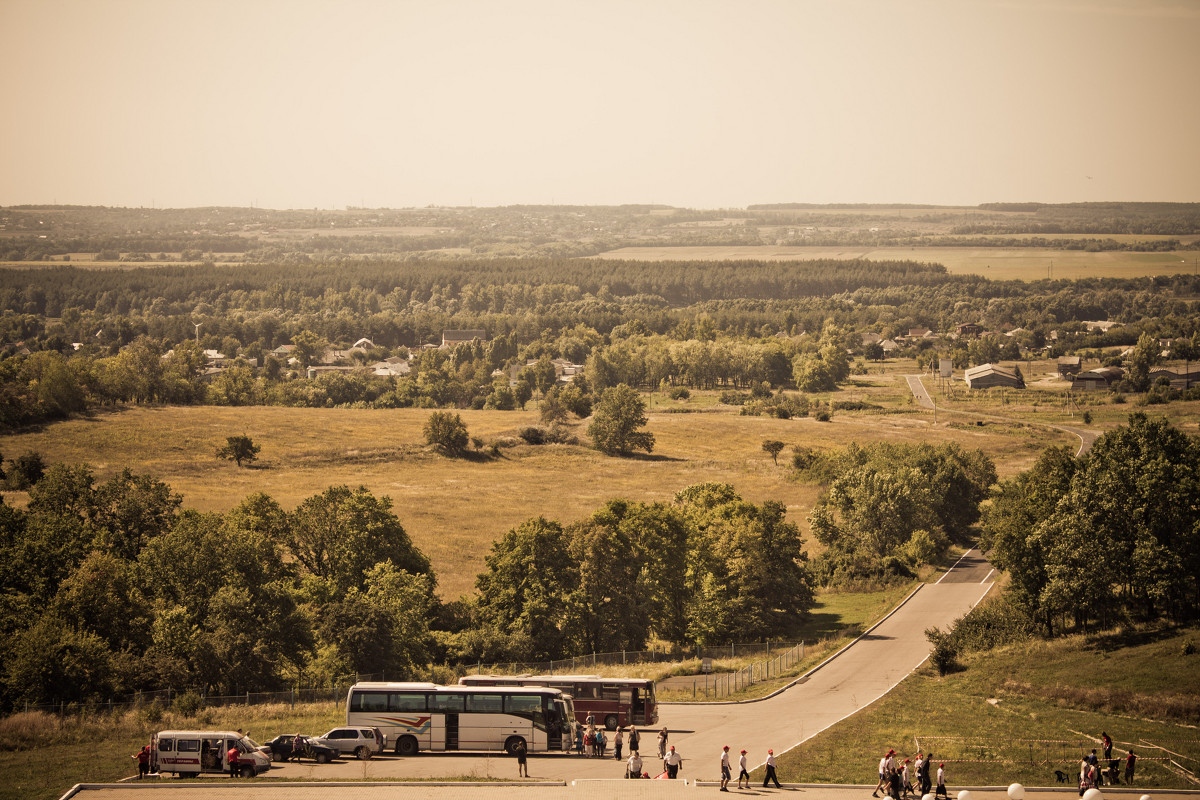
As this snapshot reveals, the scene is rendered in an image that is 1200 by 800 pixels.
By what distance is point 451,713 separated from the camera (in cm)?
3828

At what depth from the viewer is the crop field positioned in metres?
89.9

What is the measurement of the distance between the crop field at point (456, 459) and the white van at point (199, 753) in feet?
117

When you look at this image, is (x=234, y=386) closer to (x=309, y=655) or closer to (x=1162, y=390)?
(x=309, y=655)

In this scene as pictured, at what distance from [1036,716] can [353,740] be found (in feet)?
83.3

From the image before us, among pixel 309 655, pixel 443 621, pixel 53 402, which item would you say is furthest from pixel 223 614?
pixel 53 402

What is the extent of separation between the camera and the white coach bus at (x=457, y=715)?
125 feet

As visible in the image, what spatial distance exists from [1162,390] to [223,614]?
437 ft

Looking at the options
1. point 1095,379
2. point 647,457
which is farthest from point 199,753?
point 1095,379

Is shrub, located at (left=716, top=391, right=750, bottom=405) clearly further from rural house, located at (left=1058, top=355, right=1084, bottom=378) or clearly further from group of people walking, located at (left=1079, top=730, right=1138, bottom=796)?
group of people walking, located at (left=1079, top=730, right=1138, bottom=796)

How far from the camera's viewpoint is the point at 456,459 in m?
114

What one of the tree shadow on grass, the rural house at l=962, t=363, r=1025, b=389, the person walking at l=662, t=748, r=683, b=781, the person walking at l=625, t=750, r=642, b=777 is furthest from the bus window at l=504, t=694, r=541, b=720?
the rural house at l=962, t=363, r=1025, b=389

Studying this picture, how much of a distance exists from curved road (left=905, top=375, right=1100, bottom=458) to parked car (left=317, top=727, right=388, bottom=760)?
2802 inches

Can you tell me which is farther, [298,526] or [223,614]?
[298,526]

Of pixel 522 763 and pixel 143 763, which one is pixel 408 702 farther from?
pixel 143 763
